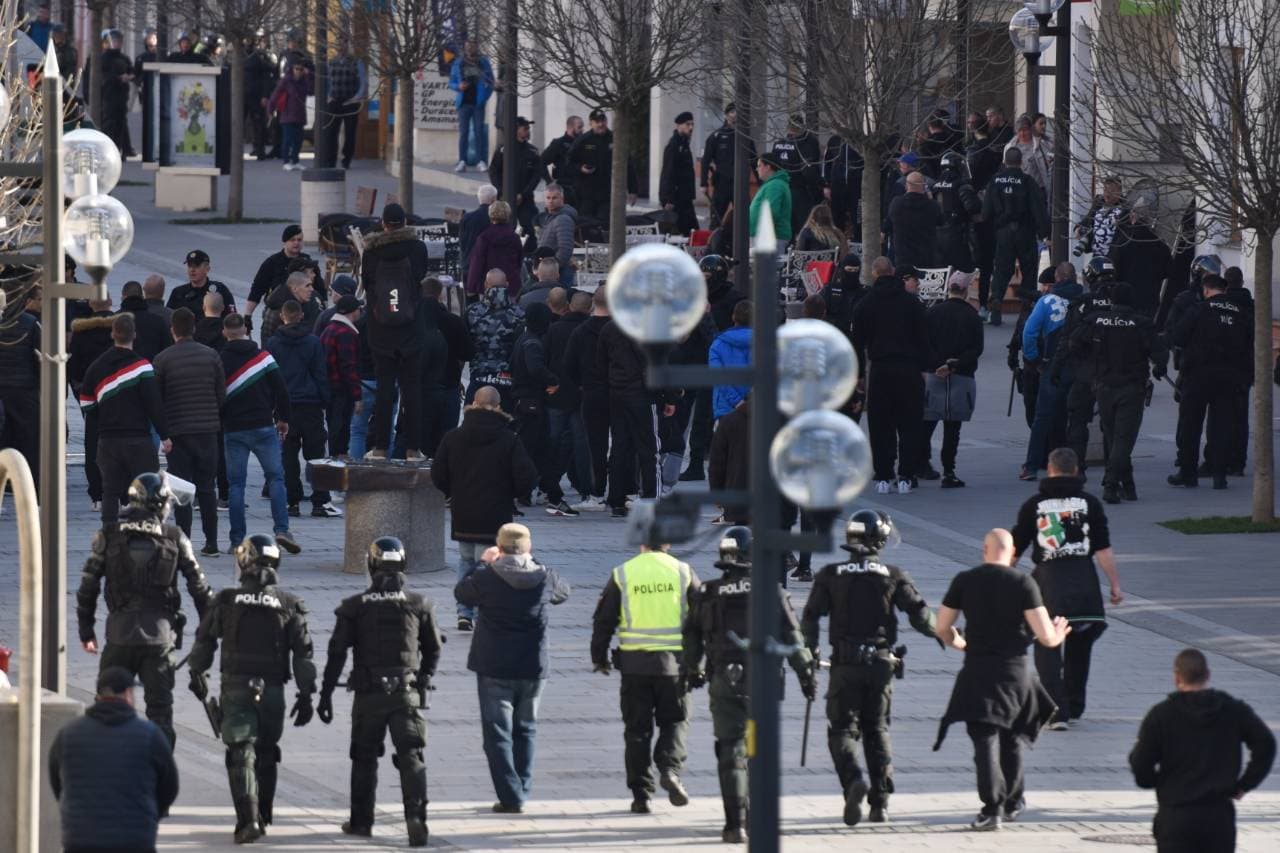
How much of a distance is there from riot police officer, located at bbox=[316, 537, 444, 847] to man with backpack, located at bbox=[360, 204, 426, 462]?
22.4 ft

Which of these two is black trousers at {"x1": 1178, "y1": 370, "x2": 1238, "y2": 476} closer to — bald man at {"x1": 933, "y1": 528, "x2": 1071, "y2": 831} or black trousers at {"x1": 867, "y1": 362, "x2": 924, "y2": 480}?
black trousers at {"x1": 867, "y1": 362, "x2": 924, "y2": 480}

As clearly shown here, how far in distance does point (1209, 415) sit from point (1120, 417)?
4.57 feet

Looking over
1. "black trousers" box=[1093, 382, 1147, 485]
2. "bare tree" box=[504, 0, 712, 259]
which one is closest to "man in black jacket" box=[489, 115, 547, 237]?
"bare tree" box=[504, 0, 712, 259]

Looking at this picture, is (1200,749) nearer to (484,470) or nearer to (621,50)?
(484,470)

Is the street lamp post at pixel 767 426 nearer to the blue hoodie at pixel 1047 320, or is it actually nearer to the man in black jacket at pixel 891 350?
the man in black jacket at pixel 891 350

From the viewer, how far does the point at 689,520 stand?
8.28 m

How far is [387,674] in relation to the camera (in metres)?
12.0

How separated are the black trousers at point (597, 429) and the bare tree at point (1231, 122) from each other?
4614 mm

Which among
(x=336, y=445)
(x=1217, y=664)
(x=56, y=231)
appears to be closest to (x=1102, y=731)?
(x=1217, y=664)

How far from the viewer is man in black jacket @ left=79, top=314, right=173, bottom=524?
58.3ft

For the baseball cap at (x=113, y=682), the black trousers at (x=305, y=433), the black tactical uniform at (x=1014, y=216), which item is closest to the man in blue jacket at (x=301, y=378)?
the black trousers at (x=305, y=433)

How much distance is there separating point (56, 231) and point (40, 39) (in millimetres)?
35956

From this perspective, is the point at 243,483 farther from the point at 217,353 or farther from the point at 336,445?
the point at 336,445

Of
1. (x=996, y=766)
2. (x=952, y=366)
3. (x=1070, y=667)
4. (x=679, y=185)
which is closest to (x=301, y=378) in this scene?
(x=952, y=366)
